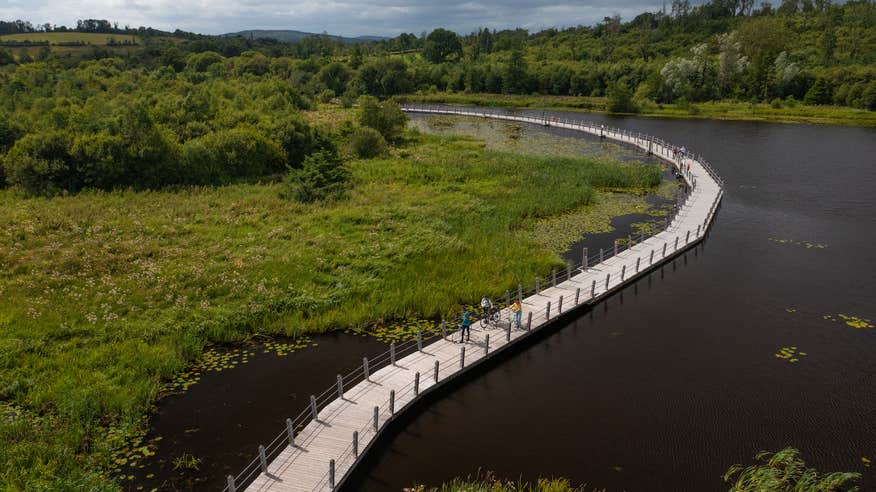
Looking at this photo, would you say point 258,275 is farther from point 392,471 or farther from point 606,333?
point 606,333

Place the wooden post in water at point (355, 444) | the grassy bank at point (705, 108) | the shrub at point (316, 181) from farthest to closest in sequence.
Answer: the grassy bank at point (705, 108)
the shrub at point (316, 181)
the wooden post in water at point (355, 444)

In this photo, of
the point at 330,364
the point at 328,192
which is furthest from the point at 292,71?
the point at 330,364

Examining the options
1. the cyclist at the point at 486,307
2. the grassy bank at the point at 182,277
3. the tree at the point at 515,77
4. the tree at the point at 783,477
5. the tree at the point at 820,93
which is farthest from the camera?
the tree at the point at 515,77

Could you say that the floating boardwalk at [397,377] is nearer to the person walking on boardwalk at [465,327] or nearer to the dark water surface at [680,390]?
the person walking on boardwalk at [465,327]

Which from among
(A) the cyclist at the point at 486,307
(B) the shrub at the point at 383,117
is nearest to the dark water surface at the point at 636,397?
(A) the cyclist at the point at 486,307

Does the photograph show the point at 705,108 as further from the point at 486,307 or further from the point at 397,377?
the point at 397,377

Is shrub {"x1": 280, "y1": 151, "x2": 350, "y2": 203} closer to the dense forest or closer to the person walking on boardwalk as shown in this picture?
the dense forest

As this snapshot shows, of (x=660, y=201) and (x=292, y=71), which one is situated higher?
(x=292, y=71)
